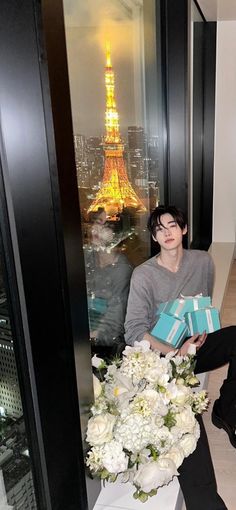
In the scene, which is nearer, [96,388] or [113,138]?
[96,388]

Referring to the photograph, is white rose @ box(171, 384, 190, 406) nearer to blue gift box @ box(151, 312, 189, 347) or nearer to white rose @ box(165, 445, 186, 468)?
white rose @ box(165, 445, 186, 468)

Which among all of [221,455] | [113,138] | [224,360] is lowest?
[221,455]

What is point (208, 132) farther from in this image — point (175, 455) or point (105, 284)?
point (175, 455)

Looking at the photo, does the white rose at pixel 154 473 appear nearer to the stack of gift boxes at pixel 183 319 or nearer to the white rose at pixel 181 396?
the white rose at pixel 181 396

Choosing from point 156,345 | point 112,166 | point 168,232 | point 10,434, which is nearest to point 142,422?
point 10,434

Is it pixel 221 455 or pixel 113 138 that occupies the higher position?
pixel 113 138

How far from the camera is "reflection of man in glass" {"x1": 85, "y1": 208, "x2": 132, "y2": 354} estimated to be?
1727 mm

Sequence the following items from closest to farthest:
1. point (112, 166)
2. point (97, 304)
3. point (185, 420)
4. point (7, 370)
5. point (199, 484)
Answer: point (7, 370) → point (185, 420) → point (199, 484) → point (97, 304) → point (112, 166)

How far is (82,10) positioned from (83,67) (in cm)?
19

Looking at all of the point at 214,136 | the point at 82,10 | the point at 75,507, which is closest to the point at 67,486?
the point at 75,507

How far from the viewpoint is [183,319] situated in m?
1.94

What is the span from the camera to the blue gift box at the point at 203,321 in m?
1.96

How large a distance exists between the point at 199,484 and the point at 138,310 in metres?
0.71

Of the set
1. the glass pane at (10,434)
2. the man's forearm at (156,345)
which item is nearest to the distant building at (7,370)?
the glass pane at (10,434)
